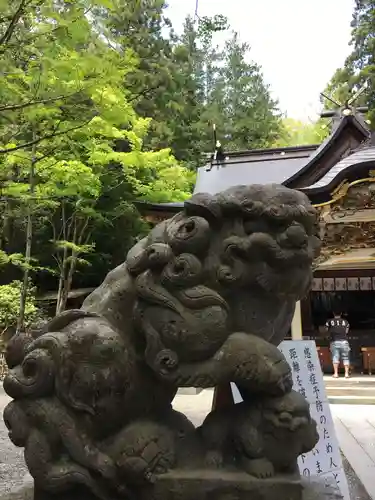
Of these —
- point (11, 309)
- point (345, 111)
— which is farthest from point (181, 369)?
point (345, 111)

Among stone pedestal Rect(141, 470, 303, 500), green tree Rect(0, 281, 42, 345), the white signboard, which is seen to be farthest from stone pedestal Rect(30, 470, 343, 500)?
green tree Rect(0, 281, 42, 345)

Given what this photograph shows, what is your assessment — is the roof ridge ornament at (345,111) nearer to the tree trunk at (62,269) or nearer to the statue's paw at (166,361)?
the tree trunk at (62,269)

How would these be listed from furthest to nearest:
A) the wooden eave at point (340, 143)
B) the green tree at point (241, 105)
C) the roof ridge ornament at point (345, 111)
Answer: the green tree at point (241, 105) < the roof ridge ornament at point (345, 111) < the wooden eave at point (340, 143)

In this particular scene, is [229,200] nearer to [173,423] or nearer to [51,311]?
[173,423]

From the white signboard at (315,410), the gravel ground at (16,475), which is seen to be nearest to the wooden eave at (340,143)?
the gravel ground at (16,475)

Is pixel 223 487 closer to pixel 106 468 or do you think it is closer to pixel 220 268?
pixel 106 468

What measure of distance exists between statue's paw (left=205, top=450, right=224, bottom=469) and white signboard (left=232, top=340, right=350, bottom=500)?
1.07 meters

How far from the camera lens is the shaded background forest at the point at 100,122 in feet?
12.6

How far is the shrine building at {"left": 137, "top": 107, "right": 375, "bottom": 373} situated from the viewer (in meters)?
9.41

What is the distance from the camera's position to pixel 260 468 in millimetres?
1822

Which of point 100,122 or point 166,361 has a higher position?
point 100,122

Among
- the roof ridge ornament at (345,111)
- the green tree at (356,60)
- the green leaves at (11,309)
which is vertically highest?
the green tree at (356,60)

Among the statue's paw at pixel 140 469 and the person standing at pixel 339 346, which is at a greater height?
the statue's paw at pixel 140 469

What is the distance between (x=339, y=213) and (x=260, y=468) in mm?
8773
